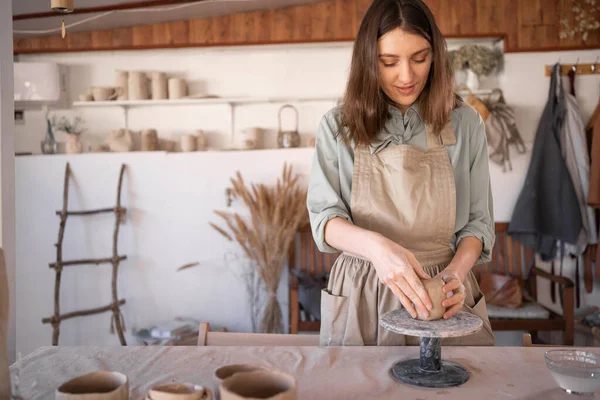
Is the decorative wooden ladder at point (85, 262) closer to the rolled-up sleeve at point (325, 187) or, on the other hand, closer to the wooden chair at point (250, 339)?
the wooden chair at point (250, 339)

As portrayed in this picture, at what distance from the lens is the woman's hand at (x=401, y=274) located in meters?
1.26

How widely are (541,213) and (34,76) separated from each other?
12.9ft

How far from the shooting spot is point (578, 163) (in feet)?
12.7

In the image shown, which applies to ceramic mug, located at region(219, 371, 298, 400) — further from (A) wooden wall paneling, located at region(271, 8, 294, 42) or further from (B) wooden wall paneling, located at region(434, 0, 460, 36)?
(B) wooden wall paneling, located at region(434, 0, 460, 36)

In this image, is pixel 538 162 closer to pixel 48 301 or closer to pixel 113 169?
pixel 113 169

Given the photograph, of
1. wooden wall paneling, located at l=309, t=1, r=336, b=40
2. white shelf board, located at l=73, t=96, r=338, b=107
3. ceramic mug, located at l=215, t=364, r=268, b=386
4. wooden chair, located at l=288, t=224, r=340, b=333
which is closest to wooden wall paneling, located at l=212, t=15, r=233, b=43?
white shelf board, located at l=73, t=96, r=338, b=107

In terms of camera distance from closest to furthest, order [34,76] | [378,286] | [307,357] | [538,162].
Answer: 1. [307,357]
2. [378,286]
3. [538,162]
4. [34,76]

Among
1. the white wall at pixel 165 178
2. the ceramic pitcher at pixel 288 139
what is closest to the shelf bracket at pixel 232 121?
the white wall at pixel 165 178

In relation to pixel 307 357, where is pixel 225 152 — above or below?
above

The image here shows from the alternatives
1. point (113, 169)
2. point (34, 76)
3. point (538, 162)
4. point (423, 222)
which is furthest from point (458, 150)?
point (34, 76)

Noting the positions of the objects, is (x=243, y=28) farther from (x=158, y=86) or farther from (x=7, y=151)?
(x=7, y=151)

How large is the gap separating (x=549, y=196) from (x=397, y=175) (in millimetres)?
2759

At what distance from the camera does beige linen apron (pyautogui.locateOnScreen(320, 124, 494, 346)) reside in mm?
1562

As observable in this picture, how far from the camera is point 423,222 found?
158cm
